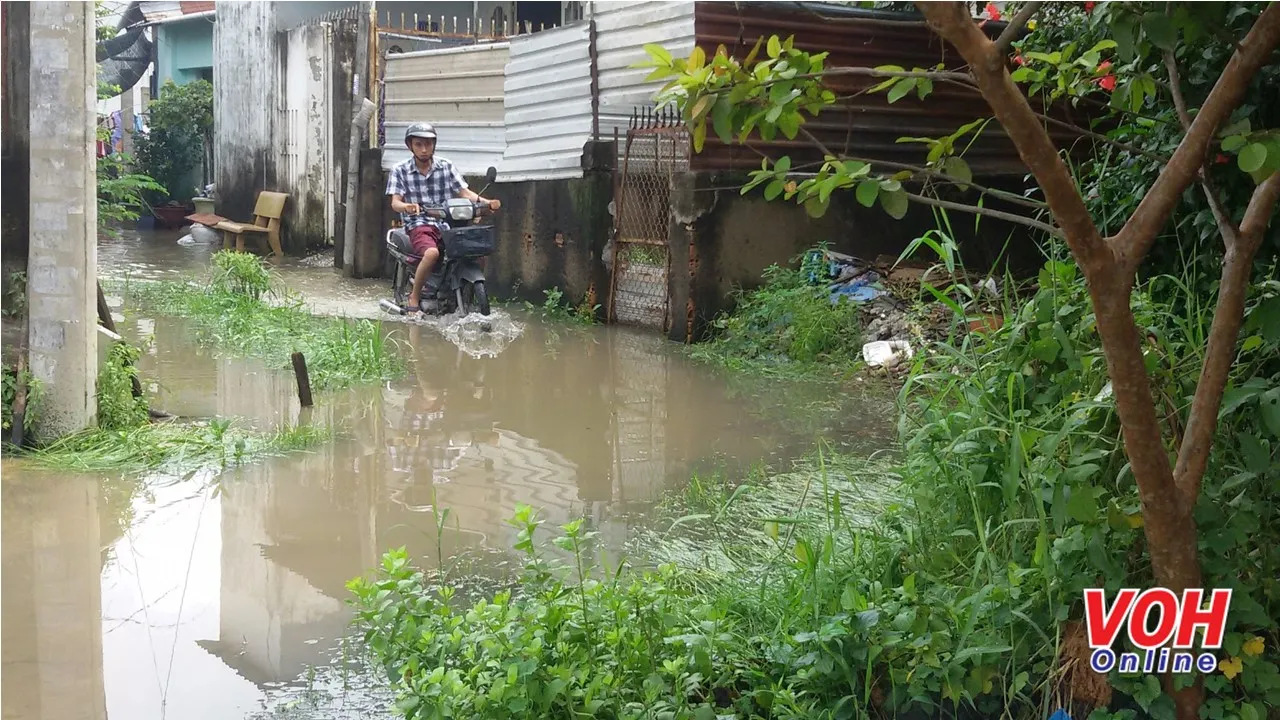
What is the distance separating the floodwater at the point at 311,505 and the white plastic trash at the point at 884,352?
72 cm

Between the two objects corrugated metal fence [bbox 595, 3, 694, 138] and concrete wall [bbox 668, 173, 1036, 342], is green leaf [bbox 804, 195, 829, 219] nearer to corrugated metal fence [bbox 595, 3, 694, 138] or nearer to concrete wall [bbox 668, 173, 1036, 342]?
concrete wall [bbox 668, 173, 1036, 342]

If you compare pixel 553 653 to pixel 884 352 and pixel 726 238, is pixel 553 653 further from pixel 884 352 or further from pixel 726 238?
pixel 726 238

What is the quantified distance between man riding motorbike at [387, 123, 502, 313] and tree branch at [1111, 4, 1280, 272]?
28.9 ft

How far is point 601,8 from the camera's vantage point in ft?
36.3

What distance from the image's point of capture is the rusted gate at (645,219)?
10.3 m

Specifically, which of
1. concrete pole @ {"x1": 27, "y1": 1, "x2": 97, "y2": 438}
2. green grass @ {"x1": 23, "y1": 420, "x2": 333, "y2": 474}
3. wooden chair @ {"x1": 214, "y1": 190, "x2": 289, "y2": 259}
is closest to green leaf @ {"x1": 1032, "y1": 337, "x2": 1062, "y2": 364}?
green grass @ {"x1": 23, "y1": 420, "x2": 333, "y2": 474}

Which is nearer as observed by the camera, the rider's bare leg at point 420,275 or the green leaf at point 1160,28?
the green leaf at point 1160,28

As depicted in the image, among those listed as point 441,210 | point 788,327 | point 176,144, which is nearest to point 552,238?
point 441,210

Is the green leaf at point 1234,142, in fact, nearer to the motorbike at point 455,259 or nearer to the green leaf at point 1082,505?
the green leaf at point 1082,505

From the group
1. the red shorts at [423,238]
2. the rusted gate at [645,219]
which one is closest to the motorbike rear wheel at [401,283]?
the red shorts at [423,238]

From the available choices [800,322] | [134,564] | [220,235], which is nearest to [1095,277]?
[134,564]

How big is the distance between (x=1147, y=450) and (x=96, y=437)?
5.01 metres

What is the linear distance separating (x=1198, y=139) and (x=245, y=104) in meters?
18.5

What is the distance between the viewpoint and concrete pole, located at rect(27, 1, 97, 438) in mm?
5617
